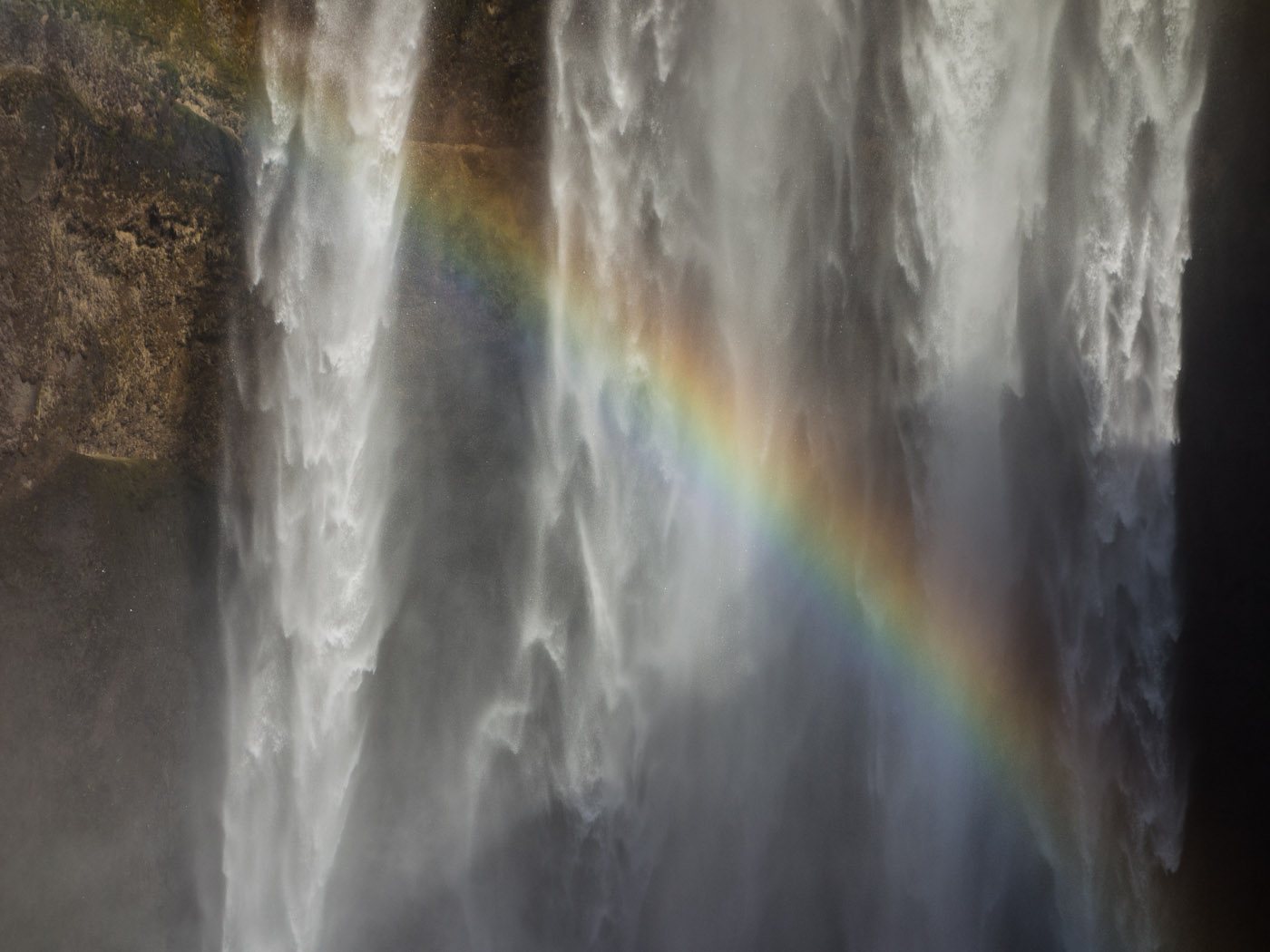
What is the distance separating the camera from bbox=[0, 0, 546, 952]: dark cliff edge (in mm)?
5082

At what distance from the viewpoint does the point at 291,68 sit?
5.70 meters

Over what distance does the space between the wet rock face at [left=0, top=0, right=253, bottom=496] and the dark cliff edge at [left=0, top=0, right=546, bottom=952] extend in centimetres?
1

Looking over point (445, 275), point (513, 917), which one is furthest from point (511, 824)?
point (445, 275)

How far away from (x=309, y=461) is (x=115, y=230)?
66.8 inches

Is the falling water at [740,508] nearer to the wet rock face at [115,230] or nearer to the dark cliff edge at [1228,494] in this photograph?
the dark cliff edge at [1228,494]

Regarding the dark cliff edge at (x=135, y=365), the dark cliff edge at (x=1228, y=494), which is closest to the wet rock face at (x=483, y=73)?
the dark cliff edge at (x=135, y=365)

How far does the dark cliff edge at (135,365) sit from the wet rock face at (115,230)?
1cm

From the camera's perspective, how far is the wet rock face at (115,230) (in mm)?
4984

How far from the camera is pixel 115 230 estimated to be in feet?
17.4

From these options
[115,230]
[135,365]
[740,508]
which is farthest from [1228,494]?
[115,230]

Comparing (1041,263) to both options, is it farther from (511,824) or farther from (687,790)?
(511,824)

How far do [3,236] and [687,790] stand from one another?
516 centimetres

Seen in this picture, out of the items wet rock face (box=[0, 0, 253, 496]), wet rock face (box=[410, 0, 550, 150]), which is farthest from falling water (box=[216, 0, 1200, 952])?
wet rock face (box=[0, 0, 253, 496])

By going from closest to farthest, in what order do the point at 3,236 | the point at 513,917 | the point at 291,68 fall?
the point at 3,236 → the point at 291,68 → the point at 513,917
